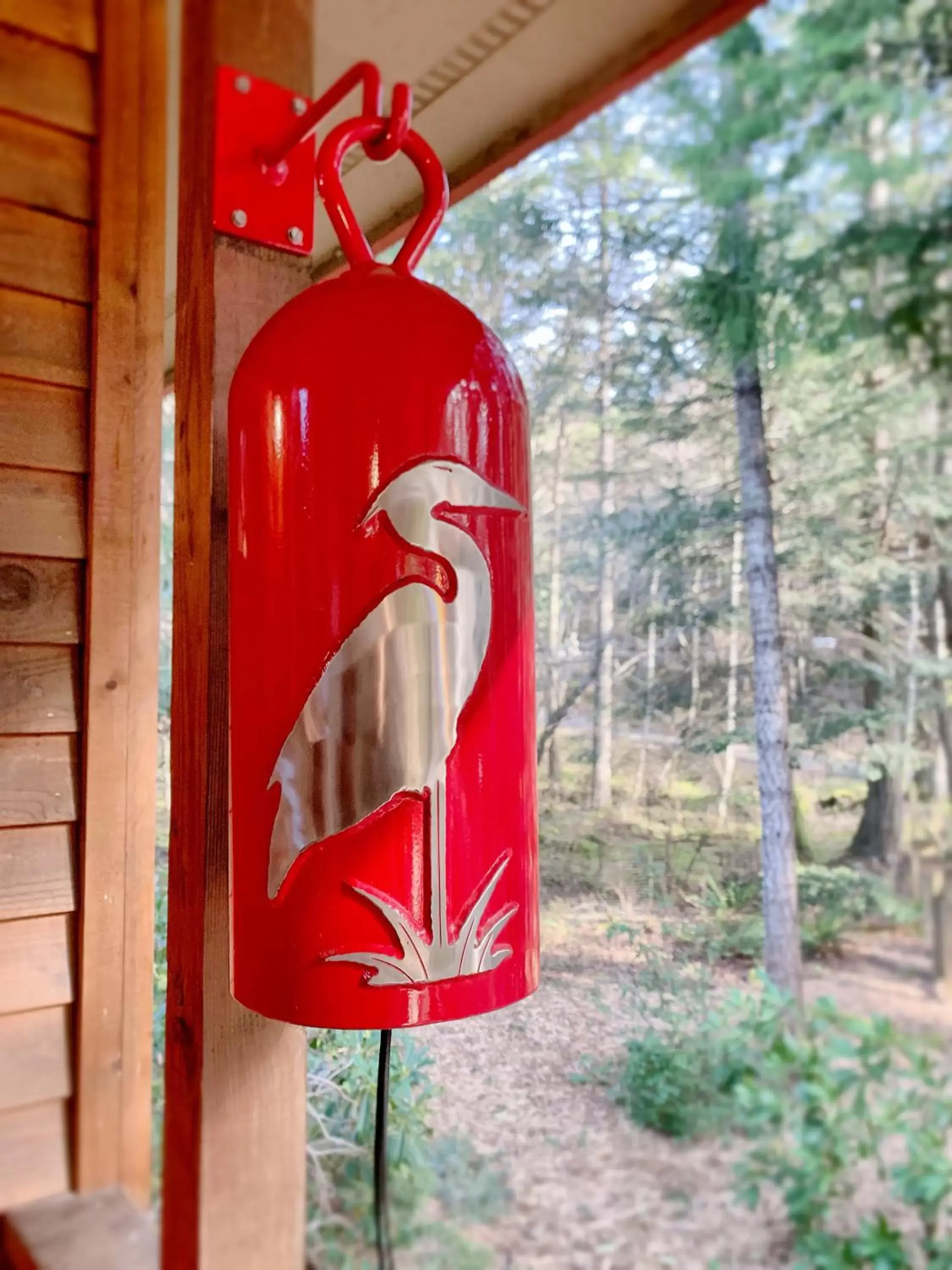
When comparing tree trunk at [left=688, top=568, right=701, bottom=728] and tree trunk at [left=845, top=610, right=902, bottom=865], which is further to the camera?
tree trunk at [left=688, top=568, right=701, bottom=728]

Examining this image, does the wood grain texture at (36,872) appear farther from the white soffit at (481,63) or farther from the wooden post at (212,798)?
the white soffit at (481,63)

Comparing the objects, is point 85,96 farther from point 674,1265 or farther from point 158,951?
point 674,1265

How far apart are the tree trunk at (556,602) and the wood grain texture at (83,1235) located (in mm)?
746

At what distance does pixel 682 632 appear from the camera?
824 millimetres

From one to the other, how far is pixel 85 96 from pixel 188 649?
0.91 m

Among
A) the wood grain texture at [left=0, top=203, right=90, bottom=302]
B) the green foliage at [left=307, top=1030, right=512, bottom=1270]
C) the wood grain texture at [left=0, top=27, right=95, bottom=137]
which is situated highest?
the wood grain texture at [left=0, top=27, right=95, bottom=137]

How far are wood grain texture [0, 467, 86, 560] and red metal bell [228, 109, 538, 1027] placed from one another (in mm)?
658

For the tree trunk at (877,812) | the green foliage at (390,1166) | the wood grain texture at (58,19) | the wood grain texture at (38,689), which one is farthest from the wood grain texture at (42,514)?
the tree trunk at (877,812)

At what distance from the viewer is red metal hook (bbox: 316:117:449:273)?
676 mm

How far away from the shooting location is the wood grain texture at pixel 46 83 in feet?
3.83

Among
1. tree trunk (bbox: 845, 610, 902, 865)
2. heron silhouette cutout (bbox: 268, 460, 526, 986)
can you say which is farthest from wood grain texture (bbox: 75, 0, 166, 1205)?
tree trunk (bbox: 845, 610, 902, 865)

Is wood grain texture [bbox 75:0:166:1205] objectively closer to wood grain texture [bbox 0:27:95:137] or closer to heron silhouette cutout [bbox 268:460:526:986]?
wood grain texture [bbox 0:27:95:137]

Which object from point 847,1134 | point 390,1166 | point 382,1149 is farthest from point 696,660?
point 390,1166

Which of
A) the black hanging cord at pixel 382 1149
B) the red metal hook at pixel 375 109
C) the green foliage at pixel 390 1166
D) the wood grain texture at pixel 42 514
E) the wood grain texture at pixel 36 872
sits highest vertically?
the red metal hook at pixel 375 109
